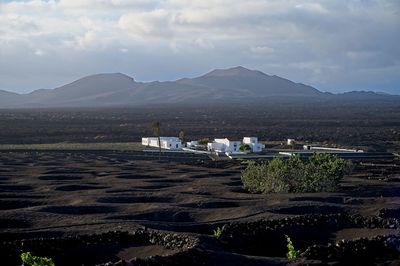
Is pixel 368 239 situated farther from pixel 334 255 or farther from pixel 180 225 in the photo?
pixel 180 225

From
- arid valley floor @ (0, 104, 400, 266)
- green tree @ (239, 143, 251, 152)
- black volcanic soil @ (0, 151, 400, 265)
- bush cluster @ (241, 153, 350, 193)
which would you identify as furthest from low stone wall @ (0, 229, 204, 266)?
green tree @ (239, 143, 251, 152)

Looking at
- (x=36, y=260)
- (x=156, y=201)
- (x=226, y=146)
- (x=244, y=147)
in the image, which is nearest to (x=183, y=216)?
(x=156, y=201)

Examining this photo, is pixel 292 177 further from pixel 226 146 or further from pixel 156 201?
pixel 226 146

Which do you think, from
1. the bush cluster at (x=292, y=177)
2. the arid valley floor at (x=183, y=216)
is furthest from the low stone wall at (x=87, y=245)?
the bush cluster at (x=292, y=177)

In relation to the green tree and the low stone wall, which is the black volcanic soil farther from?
the green tree

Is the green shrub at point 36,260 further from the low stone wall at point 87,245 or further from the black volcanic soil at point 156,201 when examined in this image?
the black volcanic soil at point 156,201

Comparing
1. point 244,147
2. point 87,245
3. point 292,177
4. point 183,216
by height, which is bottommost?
point 183,216

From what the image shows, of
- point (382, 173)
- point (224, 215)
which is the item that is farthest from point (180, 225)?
point (382, 173)
